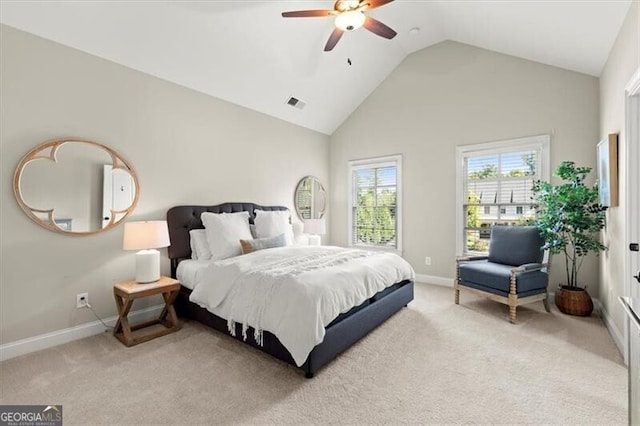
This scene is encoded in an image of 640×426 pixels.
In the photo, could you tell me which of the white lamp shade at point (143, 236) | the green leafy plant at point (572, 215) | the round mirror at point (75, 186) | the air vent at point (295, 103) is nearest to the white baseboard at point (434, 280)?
the green leafy plant at point (572, 215)

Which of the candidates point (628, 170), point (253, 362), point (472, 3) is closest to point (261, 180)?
point (253, 362)

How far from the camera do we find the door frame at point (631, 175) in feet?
7.47

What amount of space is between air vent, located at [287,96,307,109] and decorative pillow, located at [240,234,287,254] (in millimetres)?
2315

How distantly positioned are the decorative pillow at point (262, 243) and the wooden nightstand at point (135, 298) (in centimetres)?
84

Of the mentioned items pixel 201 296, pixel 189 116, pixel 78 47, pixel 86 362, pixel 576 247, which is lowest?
pixel 86 362

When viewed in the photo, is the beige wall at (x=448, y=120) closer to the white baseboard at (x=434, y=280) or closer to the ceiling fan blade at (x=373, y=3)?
the white baseboard at (x=434, y=280)

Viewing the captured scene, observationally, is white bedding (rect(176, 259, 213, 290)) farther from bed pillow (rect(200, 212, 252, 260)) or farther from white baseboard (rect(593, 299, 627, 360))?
white baseboard (rect(593, 299, 627, 360))

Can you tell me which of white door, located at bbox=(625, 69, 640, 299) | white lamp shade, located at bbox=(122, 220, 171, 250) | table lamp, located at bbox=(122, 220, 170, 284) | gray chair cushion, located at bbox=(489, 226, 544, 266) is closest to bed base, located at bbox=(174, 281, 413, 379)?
table lamp, located at bbox=(122, 220, 170, 284)

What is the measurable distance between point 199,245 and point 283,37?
112 inches

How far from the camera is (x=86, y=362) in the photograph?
7.81 ft

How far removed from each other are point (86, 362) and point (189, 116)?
2847 mm

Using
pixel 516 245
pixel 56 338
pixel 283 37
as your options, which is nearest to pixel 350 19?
pixel 283 37

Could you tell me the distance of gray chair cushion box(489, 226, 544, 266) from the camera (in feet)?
11.6

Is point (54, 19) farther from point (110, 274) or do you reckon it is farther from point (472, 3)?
point (472, 3)
